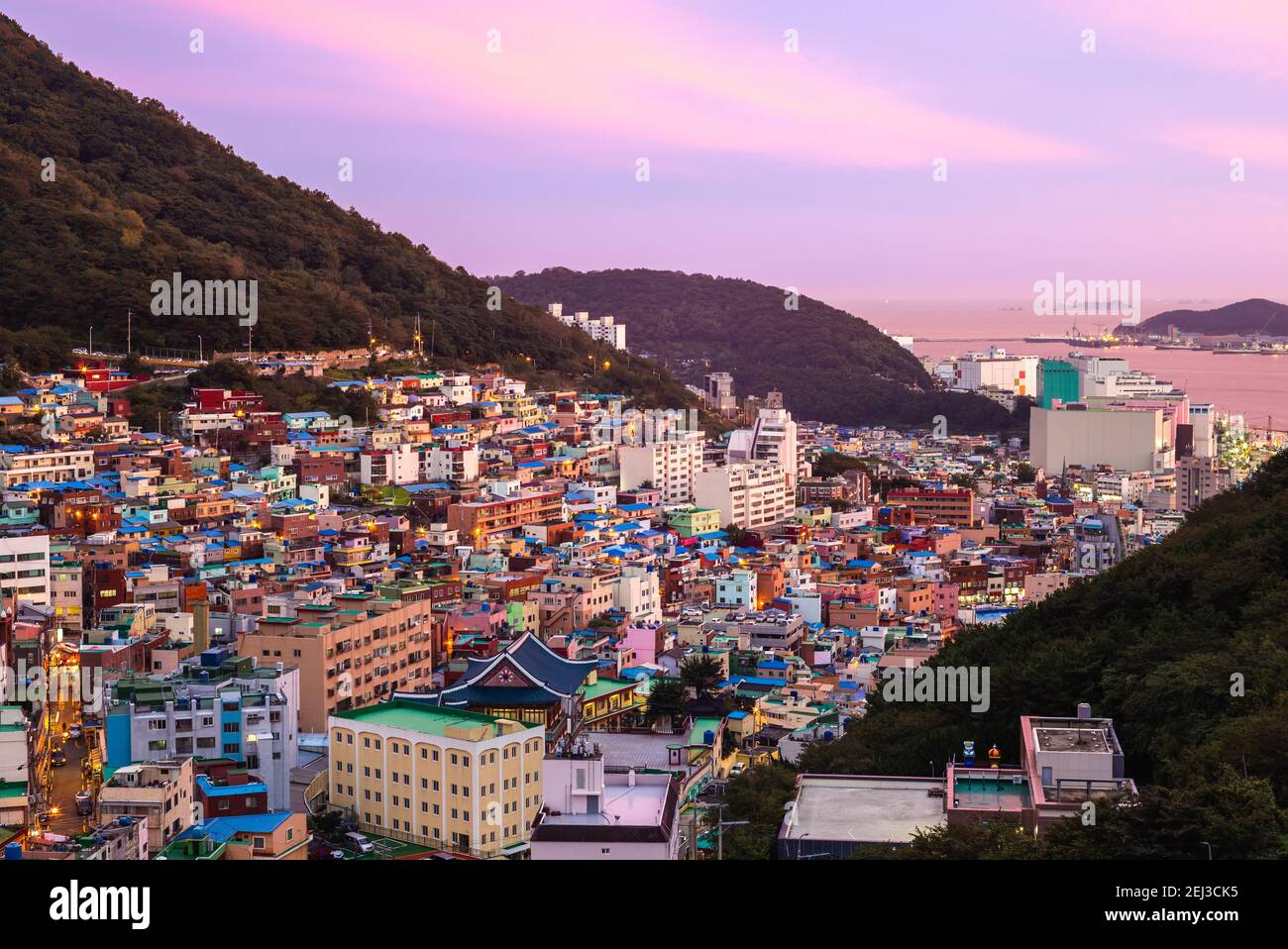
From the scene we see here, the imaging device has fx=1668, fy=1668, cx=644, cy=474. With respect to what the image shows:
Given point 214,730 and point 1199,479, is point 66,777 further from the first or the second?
point 1199,479

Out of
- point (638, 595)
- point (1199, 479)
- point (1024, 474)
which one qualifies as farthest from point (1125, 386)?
point (638, 595)

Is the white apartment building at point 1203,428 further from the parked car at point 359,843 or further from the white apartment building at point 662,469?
the parked car at point 359,843

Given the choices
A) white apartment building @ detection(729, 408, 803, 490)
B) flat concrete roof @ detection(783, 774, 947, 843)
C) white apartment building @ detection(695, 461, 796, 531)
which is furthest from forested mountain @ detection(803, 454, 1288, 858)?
white apartment building @ detection(729, 408, 803, 490)

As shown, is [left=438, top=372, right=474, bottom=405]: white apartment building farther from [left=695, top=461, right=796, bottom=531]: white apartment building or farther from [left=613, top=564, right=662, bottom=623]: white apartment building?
[left=613, top=564, right=662, bottom=623]: white apartment building

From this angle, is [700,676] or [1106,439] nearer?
[700,676]
